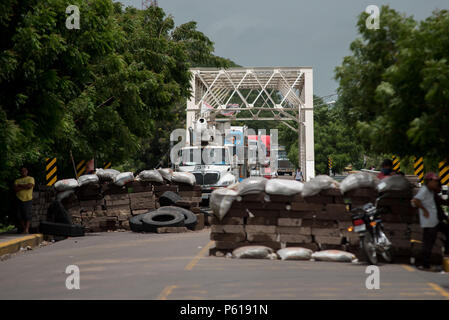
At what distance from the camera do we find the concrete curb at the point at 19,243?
15.0 metres

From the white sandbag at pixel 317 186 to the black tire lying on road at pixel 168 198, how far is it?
8.37 metres

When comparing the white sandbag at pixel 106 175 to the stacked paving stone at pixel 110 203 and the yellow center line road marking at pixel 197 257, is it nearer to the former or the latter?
the stacked paving stone at pixel 110 203

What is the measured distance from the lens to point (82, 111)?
68.9ft

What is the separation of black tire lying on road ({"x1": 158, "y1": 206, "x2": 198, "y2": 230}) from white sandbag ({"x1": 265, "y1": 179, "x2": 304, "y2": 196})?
6.95 m

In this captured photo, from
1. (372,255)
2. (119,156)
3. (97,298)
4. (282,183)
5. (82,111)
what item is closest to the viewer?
(97,298)

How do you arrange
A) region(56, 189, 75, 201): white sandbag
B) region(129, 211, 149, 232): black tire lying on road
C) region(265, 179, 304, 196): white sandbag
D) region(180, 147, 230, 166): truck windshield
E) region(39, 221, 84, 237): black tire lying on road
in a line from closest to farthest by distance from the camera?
region(265, 179, 304, 196): white sandbag
region(39, 221, 84, 237): black tire lying on road
region(56, 189, 75, 201): white sandbag
region(129, 211, 149, 232): black tire lying on road
region(180, 147, 230, 166): truck windshield

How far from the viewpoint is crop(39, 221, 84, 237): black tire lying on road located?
1814 cm

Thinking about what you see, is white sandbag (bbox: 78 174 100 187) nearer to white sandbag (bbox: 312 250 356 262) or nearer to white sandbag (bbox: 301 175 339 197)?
white sandbag (bbox: 301 175 339 197)

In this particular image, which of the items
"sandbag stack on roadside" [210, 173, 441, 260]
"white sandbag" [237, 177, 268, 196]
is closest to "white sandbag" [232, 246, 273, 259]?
"sandbag stack on roadside" [210, 173, 441, 260]

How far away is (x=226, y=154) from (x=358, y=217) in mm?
16886

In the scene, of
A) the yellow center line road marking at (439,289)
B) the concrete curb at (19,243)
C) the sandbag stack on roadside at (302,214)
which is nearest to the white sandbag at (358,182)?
the sandbag stack on roadside at (302,214)
